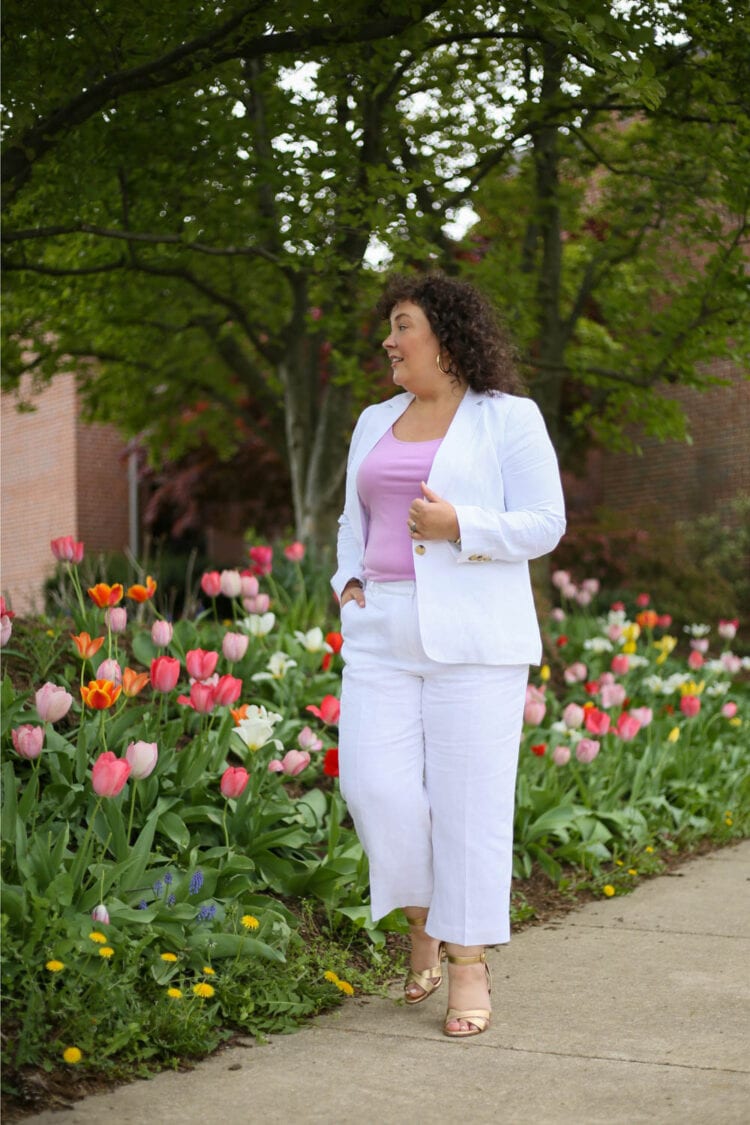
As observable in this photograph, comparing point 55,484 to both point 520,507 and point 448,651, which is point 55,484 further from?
point 448,651

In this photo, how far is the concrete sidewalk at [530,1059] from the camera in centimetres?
263

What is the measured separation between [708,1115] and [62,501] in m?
18.3

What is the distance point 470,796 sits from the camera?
3.30 meters

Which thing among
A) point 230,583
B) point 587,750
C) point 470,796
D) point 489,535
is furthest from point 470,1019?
point 230,583

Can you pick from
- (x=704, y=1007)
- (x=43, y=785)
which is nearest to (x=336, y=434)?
(x=43, y=785)

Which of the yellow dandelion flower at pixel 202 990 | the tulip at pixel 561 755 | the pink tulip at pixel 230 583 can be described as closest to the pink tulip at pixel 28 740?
the yellow dandelion flower at pixel 202 990

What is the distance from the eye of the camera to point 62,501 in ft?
65.3

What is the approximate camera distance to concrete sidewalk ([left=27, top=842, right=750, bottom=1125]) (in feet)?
8.63

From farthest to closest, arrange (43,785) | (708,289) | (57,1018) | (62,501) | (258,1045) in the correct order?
1. (62,501)
2. (708,289)
3. (43,785)
4. (258,1045)
5. (57,1018)

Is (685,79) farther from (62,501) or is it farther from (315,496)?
(62,501)

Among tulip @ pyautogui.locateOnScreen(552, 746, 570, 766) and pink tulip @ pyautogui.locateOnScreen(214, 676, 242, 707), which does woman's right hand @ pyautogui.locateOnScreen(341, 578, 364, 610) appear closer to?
pink tulip @ pyautogui.locateOnScreen(214, 676, 242, 707)

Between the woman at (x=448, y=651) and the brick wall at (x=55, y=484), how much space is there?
16.0m

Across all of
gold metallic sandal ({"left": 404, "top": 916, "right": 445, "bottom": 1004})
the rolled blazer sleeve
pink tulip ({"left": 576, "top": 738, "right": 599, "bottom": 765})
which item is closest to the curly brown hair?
the rolled blazer sleeve

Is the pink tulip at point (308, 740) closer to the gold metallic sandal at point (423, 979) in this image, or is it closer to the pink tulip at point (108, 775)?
the gold metallic sandal at point (423, 979)
